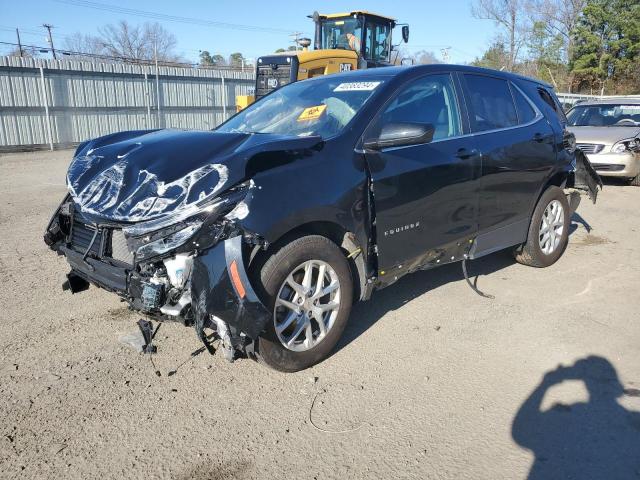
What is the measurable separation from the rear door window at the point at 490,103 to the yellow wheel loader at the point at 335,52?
340 inches

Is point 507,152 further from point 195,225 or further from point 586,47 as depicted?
point 586,47

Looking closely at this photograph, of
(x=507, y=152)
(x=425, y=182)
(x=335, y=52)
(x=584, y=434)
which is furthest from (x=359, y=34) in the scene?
(x=584, y=434)

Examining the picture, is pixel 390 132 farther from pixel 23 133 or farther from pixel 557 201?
pixel 23 133

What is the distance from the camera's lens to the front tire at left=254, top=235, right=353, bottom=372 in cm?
309

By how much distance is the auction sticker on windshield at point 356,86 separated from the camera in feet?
12.8

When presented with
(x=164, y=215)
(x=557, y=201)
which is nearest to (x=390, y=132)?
(x=164, y=215)

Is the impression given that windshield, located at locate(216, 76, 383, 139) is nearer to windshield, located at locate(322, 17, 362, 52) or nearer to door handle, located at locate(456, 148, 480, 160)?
door handle, located at locate(456, 148, 480, 160)

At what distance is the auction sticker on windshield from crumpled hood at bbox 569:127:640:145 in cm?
861

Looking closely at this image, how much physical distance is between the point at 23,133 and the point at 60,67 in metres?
2.57

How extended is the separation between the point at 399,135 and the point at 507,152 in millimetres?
1656

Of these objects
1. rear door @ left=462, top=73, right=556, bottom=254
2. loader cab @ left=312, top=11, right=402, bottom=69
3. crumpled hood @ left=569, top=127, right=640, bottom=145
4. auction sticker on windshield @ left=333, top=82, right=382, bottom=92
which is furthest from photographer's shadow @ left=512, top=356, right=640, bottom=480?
loader cab @ left=312, top=11, right=402, bottom=69

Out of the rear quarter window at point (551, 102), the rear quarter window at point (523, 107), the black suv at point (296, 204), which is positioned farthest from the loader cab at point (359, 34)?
the black suv at point (296, 204)

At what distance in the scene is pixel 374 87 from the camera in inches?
152

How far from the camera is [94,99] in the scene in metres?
18.4
